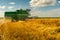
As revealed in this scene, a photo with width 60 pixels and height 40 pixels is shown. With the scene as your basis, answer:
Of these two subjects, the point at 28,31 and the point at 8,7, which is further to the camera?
the point at 8,7

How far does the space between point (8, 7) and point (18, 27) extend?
1.94ft

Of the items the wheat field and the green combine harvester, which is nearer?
the wheat field

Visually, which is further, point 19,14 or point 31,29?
point 19,14

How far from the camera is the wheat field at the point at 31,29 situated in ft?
14.4

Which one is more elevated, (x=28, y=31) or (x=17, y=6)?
(x=17, y=6)

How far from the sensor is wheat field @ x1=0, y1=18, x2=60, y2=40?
438 centimetres

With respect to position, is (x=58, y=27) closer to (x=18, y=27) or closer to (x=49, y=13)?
(x=49, y=13)

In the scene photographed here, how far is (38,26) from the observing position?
4.53m

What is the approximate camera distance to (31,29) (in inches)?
177

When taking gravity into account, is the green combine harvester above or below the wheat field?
above

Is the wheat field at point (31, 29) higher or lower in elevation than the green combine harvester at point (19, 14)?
lower

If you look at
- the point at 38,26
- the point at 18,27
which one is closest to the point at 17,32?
the point at 18,27

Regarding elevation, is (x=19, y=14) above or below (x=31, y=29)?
above

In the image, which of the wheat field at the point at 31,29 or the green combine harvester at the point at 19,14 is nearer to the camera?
the wheat field at the point at 31,29
